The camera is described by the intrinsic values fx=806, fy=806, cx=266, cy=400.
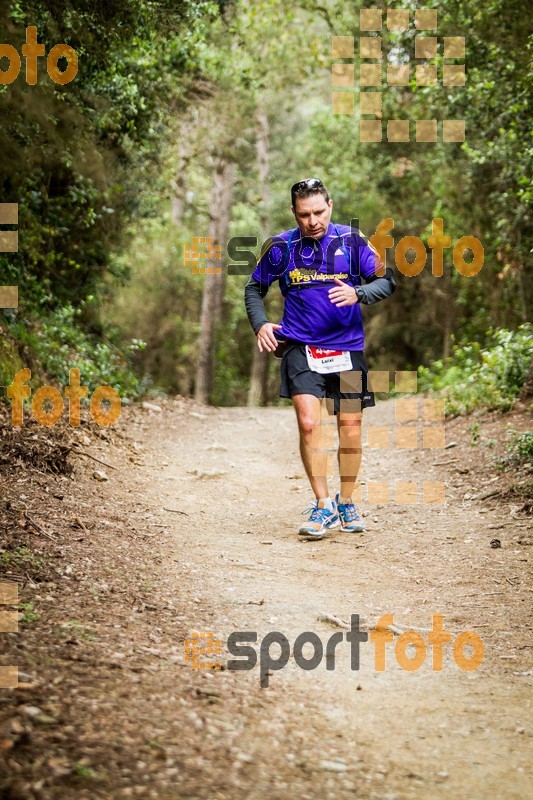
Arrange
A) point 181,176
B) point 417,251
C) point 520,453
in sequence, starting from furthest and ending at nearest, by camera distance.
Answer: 1. point 417,251
2. point 181,176
3. point 520,453

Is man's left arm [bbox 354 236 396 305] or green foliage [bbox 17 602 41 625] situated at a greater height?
man's left arm [bbox 354 236 396 305]

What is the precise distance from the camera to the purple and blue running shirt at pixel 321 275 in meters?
5.72

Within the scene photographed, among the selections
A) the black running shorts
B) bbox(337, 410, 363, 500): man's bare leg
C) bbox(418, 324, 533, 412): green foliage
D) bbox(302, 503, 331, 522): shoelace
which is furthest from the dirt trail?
bbox(418, 324, 533, 412): green foliage

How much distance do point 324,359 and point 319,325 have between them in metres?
0.25

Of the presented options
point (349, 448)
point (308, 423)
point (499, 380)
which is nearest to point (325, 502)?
point (349, 448)

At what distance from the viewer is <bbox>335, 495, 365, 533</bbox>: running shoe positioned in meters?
6.02

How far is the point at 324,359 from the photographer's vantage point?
19.0 ft

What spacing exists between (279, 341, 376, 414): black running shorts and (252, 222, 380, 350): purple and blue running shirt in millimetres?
113

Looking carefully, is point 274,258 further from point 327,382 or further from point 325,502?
point 325,502

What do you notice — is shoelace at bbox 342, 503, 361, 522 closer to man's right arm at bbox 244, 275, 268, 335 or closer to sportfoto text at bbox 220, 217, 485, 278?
man's right arm at bbox 244, 275, 268, 335

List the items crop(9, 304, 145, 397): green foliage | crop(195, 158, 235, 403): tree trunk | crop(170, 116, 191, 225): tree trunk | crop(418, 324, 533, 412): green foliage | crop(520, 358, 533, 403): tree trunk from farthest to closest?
crop(195, 158, 235, 403): tree trunk < crop(170, 116, 191, 225): tree trunk < crop(418, 324, 533, 412): green foliage < crop(520, 358, 533, 403): tree trunk < crop(9, 304, 145, 397): green foliage

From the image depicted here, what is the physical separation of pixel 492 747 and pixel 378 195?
835 inches

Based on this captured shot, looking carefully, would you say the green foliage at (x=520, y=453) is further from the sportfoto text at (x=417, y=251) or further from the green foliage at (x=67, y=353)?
the sportfoto text at (x=417, y=251)

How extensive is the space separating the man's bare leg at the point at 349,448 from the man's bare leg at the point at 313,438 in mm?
173
